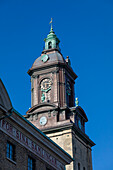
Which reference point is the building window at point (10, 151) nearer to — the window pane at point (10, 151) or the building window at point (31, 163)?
the window pane at point (10, 151)

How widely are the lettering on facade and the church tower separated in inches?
828

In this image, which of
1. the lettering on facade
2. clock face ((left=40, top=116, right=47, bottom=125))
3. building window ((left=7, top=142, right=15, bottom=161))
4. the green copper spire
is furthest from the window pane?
the green copper spire

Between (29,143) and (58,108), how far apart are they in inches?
1157

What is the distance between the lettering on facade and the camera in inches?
1394

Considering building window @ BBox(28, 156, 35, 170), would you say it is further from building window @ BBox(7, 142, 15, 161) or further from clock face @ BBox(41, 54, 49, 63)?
clock face @ BBox(41, 54, 49, 63)

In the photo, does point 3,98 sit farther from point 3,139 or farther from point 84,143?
point 84,143

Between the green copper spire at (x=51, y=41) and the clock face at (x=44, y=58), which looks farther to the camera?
the green copper spire at (x=51, y=41)

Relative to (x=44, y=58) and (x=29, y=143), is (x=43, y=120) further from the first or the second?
(x=29, y=143)

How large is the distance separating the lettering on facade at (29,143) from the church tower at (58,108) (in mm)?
21039

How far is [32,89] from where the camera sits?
236ft

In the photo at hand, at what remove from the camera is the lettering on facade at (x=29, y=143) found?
35.4m

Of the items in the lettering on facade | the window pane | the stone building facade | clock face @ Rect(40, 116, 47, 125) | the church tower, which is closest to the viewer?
the stone building facade

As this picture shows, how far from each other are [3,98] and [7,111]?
1.02 m

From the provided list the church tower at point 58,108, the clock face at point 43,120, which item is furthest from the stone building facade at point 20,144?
the clock face at point 43,120
